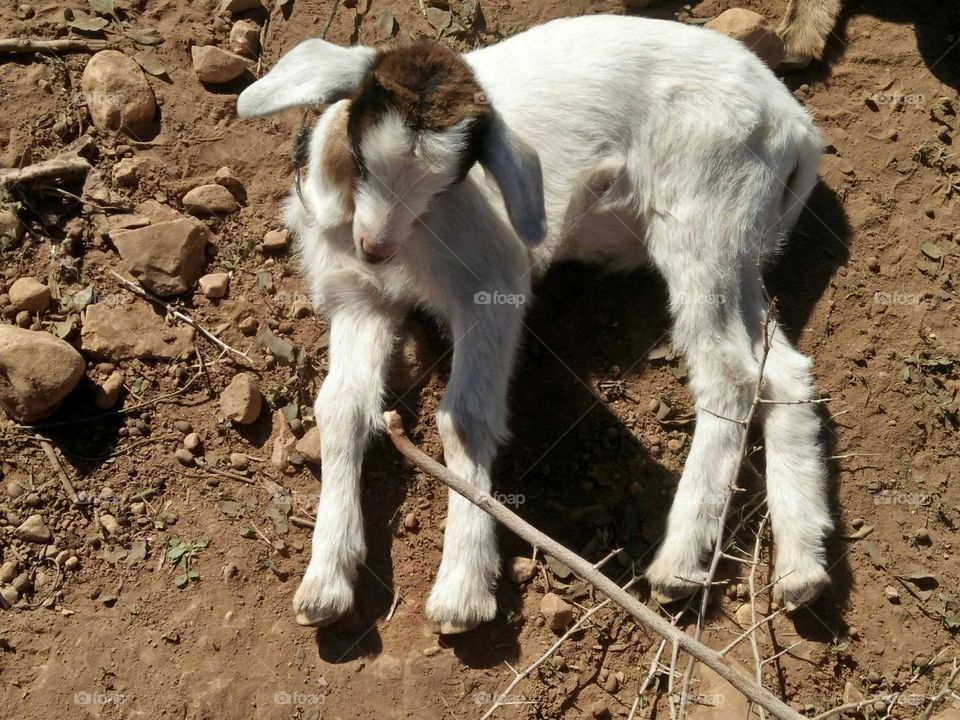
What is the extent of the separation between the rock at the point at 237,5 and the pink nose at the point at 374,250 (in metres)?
2.79

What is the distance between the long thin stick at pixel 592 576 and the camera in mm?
3701

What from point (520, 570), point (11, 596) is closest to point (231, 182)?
point (11, 596)

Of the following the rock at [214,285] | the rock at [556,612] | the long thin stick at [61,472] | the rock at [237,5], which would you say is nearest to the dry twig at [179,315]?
the rock at [214,285]

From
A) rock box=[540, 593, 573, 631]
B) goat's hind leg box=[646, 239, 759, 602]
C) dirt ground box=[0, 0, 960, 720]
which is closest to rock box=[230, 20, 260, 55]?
dirt ground box=[0, 0, 960, 720]

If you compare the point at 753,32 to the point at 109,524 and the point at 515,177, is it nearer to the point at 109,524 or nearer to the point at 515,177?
the point at 515,177

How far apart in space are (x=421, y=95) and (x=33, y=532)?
10.1 ft

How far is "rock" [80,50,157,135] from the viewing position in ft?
18.5

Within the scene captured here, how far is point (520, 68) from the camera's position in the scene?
Answer: 5.09m

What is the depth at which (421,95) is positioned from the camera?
3.95 meters

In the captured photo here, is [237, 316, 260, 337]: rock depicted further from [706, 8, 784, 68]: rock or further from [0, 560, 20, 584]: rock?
[706, 8, 784, 68]: rock

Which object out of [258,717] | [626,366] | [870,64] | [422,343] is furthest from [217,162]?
[870,64]

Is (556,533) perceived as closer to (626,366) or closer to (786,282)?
(626,366)

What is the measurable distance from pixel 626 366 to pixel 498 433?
3.47ft

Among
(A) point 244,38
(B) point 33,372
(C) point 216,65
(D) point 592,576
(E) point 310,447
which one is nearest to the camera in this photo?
(D) point 592,576
